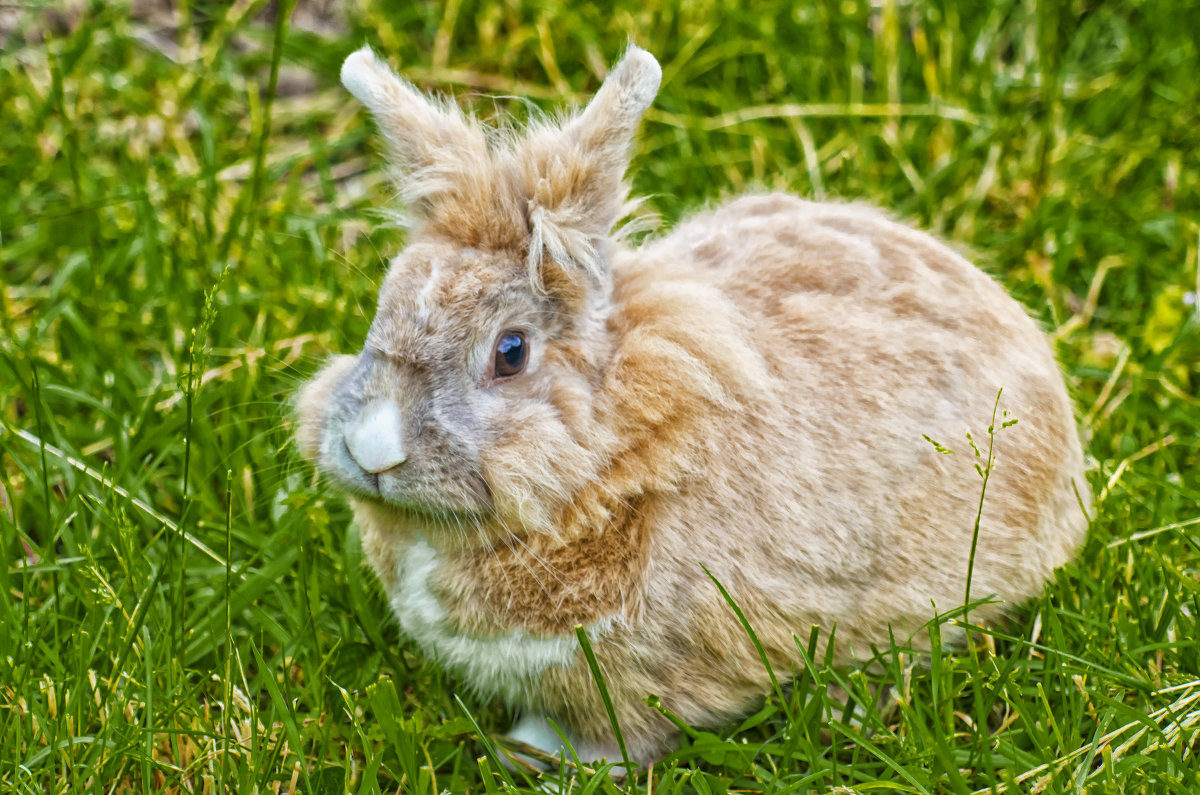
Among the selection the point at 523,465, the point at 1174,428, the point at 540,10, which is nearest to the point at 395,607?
the point at 523,465

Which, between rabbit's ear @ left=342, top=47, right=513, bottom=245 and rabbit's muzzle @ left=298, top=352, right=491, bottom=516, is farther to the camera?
rabbit's ear @ left=342, top=47, right=513, bottom=245

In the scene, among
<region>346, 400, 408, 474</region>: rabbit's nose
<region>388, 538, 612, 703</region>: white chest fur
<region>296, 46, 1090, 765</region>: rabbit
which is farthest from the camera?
<region>388, 538, 612, 703</region>: white chest fur

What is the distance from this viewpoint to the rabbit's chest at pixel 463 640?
2469 millimetres

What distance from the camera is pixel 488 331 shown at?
2.35 m

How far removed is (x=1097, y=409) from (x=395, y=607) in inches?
87.8

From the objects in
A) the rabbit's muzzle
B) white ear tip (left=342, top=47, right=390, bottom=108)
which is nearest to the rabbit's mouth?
the rabbit's muzzle

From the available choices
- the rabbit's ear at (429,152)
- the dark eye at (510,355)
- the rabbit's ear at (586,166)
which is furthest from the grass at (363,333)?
the dark eye at (510,355)

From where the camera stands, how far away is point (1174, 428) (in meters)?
3.45

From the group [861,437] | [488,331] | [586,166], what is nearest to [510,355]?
[488,331]

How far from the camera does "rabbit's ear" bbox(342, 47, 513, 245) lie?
2.43m

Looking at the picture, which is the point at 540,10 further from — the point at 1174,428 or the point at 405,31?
the point at 1174,428

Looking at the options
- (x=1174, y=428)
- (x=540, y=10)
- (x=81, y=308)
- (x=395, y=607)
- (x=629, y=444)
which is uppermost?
(x=540, y=10)

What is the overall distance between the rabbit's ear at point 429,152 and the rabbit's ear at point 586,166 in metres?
0.11

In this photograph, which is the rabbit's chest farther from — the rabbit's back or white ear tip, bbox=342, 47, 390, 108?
white ear tip, bbox=342, 47, 390, 108
